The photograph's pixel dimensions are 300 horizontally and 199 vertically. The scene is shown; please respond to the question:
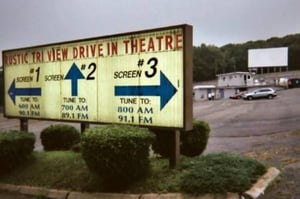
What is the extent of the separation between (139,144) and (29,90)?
4.52 m

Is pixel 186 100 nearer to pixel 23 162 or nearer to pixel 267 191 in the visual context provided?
pixel 267 191

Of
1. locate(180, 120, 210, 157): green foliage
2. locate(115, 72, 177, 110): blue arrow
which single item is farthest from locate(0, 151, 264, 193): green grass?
locate(115, 72, 177, 110): blue arrow

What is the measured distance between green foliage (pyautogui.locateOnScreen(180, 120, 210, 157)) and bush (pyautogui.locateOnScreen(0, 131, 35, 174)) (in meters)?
3.34

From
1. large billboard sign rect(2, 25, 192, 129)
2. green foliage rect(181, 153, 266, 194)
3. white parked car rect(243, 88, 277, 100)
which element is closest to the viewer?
green foliage rect(181, 153, 266, 194)

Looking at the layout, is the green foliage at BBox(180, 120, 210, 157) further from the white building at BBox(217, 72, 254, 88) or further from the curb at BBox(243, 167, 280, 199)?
the white building at BBox(217, 72, 254, 88)

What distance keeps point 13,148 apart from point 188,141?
141 inches

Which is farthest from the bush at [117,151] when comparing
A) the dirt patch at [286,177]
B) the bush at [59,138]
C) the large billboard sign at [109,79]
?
the bush at [59,138]

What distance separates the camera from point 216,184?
6156 millimetres

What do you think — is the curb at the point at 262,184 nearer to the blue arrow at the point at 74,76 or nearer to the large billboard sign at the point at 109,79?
the large billboard sign at the point at 109,79

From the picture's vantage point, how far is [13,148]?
8.56 meters

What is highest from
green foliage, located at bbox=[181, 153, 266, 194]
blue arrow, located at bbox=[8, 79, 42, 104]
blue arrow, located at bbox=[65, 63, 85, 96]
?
blue arrow, located at bbox=[65, 63, 85, 96]

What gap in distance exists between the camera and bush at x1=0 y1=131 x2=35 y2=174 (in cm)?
847

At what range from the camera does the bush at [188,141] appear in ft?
24.6

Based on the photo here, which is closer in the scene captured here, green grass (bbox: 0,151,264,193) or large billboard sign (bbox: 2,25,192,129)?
green grass (bbox: 0,151,264,193)
